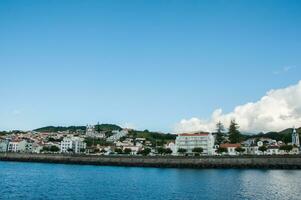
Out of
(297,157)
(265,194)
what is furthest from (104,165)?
(265,194)

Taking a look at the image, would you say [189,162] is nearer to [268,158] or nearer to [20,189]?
[268,158]

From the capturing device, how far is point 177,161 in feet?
275

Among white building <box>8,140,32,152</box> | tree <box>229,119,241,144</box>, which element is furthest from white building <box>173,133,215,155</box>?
white building <box>8,140,32,152</box>

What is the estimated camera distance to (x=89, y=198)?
31703mm

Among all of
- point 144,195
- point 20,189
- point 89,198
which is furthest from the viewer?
point 20,189

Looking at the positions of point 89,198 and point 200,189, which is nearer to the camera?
point 89,198

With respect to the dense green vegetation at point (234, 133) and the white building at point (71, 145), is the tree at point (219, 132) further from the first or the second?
the white building at point (71, 145)

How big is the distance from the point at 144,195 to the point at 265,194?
11812 millimetres

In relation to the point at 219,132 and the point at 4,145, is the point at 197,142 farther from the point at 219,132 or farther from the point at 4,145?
the point at 4,145

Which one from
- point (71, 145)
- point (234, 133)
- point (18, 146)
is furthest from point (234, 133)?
point (18, 146)

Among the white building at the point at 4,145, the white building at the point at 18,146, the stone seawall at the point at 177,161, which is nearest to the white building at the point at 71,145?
the white building at the point at 18,146

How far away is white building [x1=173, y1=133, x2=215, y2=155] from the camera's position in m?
117

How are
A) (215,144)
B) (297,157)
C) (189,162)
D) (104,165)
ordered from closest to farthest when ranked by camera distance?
(297,157) → (189,162) → (104,165) → (215,144)

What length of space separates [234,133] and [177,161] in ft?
146
